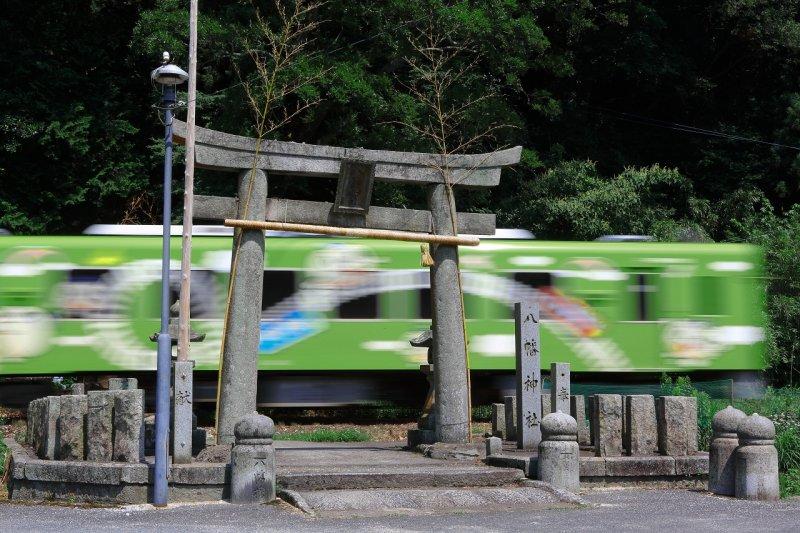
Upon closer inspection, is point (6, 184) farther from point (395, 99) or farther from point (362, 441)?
point (362, 441)

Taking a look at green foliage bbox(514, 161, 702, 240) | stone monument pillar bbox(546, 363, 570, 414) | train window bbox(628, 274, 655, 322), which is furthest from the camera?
green foliage bbox(514, 161, 702, 240)

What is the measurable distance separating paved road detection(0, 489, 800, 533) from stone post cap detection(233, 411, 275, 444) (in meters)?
0.65

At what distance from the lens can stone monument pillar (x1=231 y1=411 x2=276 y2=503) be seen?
1133 cm

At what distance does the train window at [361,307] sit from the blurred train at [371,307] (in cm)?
2

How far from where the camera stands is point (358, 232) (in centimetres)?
1425

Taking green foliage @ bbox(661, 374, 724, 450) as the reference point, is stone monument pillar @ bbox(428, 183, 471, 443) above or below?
above

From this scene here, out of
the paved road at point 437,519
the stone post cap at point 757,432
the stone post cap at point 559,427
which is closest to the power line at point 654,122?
the stone post cap at point 757,432

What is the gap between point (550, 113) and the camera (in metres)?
31.8

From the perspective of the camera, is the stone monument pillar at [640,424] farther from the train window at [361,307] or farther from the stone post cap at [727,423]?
the train window at [361,307]

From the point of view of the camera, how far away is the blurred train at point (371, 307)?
21156 millimetres

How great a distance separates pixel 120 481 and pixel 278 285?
10.5 metres

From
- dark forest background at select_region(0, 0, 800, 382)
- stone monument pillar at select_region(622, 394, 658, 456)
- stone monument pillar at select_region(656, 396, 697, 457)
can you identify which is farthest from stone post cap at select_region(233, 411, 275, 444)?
dark forest background at select_region(0, 0, 800, 382)

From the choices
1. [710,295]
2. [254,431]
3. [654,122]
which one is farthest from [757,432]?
[654,122]

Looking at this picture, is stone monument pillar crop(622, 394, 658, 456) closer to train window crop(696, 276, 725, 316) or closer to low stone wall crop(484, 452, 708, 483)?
low stone wall crop(484, 452, 708, 483)
